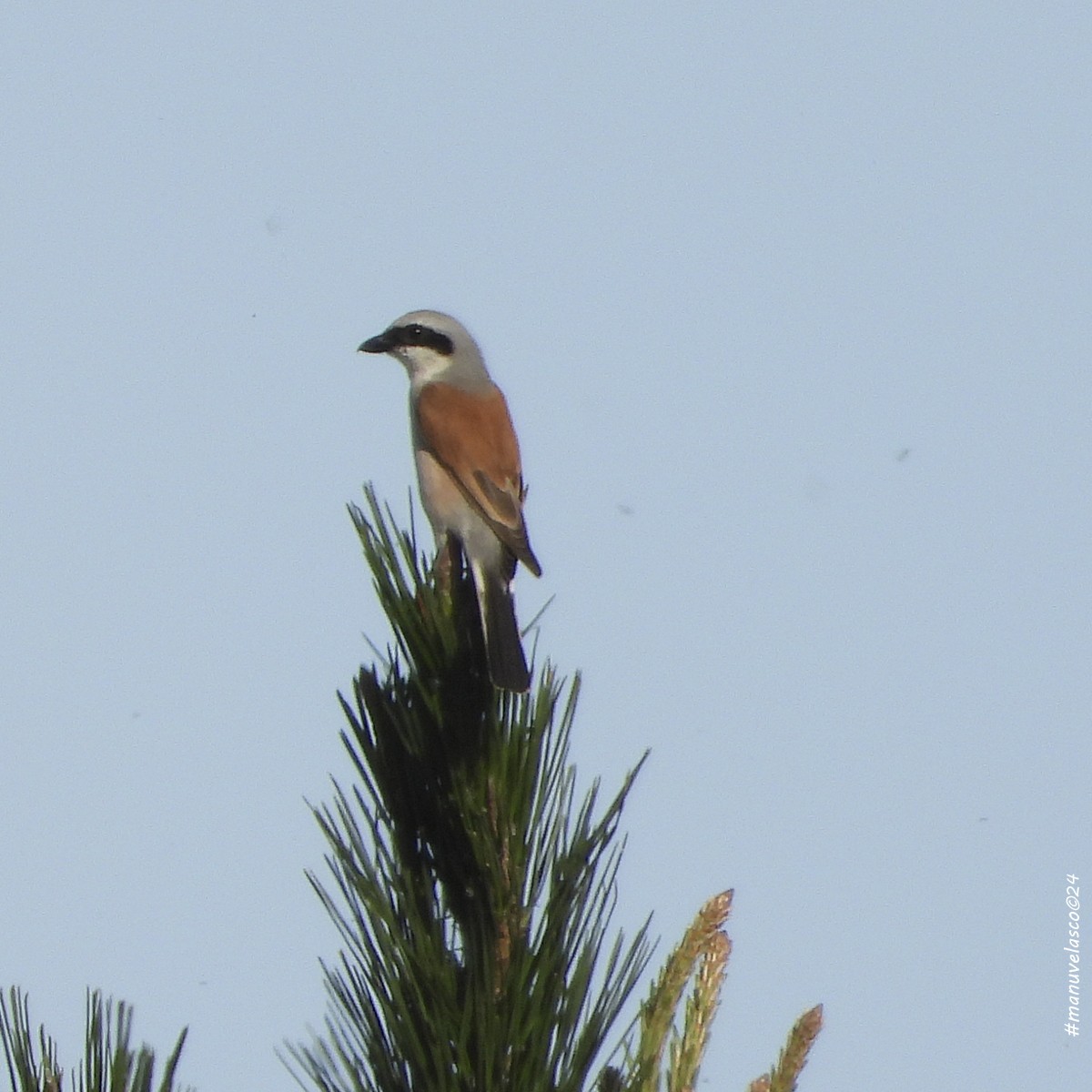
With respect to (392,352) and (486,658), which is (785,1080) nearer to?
(486,658)

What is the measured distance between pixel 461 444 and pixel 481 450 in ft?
0.23

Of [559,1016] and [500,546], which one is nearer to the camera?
[559,1016]

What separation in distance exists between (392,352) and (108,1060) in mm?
3822

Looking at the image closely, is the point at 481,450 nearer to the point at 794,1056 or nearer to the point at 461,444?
the point at 461,444

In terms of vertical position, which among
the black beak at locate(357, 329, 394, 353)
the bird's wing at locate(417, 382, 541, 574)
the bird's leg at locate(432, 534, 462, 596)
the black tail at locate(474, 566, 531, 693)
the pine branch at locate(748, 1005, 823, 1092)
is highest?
the black beak at locate(357, 329, 394, 353)

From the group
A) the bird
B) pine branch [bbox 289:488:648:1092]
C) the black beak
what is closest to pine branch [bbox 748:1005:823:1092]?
pine branch [bbox 289:488:648:1092]

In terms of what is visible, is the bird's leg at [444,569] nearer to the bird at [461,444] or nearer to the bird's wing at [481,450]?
the bird at [461,444]

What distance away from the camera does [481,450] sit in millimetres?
4426

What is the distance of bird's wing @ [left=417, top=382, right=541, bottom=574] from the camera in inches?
156

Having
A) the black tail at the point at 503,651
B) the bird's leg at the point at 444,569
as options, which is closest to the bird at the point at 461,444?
the bird's leg at the point at 444,569

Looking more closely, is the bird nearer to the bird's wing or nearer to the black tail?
the bird's wing

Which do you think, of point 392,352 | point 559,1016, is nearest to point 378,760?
point 559,1016

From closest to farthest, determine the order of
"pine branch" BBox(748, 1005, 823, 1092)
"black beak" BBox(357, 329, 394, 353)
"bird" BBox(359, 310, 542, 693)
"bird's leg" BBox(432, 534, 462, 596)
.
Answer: "pine branch" BBox(748, 1005, 823, 1092) → "bird's leg" BBox(432, 534, 462, 596) → "bird" BBox(359, 310, 542, 693) → "black beak" BBox(357, 329, 394, 353)

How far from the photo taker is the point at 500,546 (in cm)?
381
